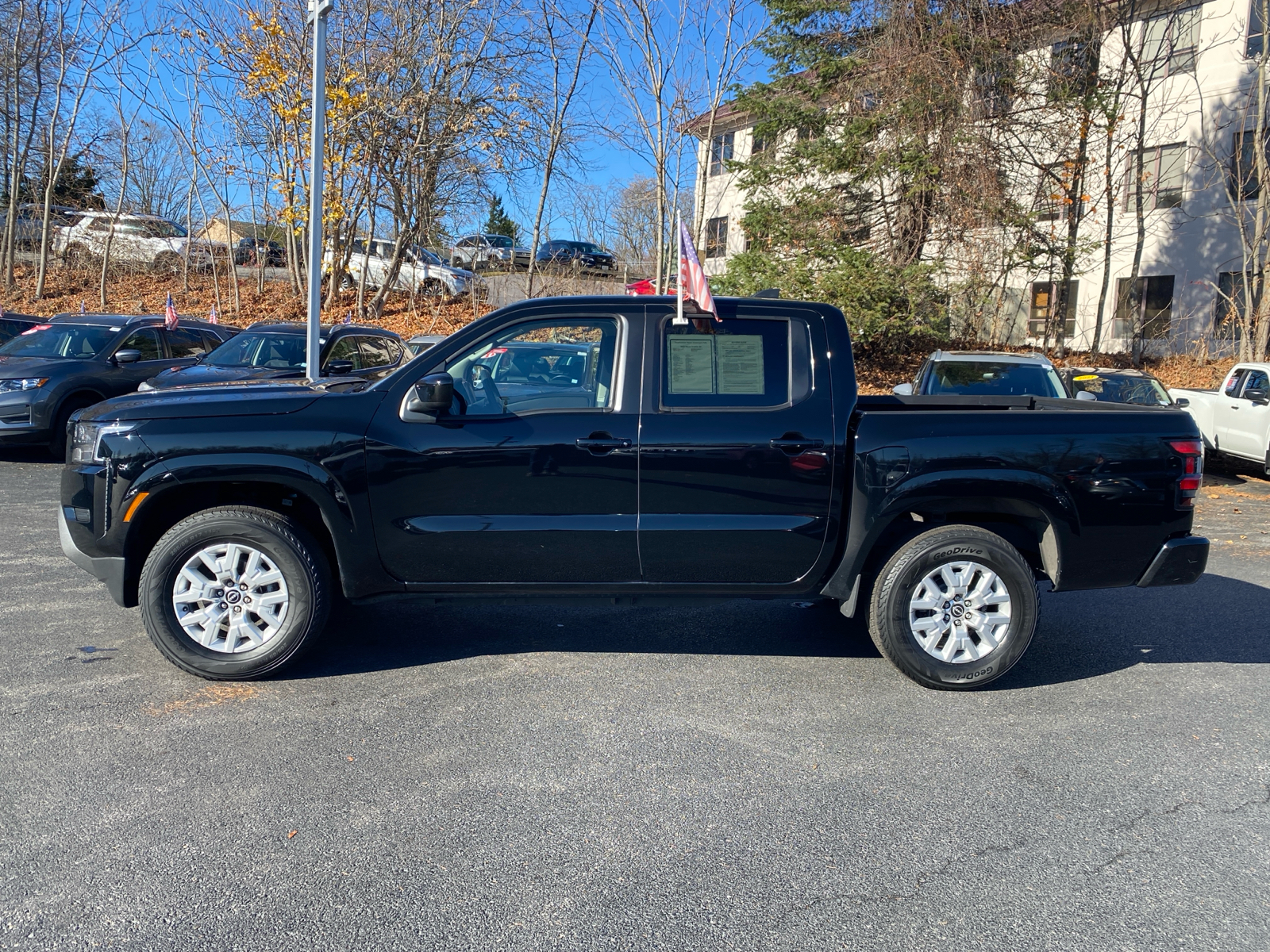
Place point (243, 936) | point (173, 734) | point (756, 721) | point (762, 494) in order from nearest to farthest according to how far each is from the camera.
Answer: point (243, 936) → point (173, 734) → point (756, 721) → point (762, 494)

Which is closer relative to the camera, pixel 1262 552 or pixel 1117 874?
pixel 1117 874

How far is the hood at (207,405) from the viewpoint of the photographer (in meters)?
4.58

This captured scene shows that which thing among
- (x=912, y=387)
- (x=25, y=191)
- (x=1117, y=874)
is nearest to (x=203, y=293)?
(x=25, y=191)

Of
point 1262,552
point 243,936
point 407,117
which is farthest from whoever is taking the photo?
point 407,117

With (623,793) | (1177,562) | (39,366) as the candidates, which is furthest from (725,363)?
(39,366)

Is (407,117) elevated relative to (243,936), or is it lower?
elevated

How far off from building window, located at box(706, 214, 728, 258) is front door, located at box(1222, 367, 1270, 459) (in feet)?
74.7

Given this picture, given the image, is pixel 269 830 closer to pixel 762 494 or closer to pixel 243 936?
pixel 243 936

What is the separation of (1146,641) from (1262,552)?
11.5ft

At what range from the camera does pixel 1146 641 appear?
568cm

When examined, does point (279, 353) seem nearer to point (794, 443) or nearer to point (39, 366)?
point (39, 366)

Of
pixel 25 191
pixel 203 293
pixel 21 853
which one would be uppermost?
pixel 25 191

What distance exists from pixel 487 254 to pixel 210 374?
22.2 metres

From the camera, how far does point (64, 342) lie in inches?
469
